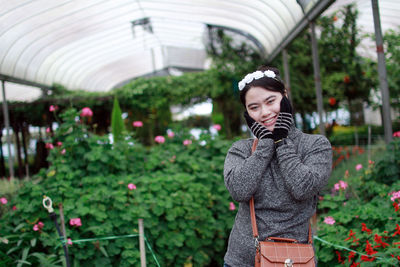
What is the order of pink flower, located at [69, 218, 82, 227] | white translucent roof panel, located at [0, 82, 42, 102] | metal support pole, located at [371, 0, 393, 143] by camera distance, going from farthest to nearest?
white translucent roof panel, located at [0, 82, 42, 102] < metal support pole, located at [371, 0, 393, 143] < pink flower, located at [69, 218, 82, 227]

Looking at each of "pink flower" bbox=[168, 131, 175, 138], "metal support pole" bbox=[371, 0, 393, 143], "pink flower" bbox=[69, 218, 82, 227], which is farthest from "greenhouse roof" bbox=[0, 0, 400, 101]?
"pink flower" bbox=[69, 218, 82, 227]

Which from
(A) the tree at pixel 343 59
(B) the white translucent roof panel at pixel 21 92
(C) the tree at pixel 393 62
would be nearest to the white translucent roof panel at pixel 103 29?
(B) the white translucent roof panel at pixel 21 92

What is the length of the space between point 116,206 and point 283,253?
1.89 meters

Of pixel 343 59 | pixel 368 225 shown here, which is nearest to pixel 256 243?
pixel 368 225

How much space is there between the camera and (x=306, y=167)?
1223 millimetres

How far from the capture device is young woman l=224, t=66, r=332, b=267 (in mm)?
1232

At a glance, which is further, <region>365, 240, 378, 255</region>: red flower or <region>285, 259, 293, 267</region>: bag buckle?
<region>365, 240, 378, 255</region>: red flower

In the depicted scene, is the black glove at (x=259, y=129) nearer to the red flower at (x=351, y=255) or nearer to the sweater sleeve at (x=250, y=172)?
the sweater sleeve at (x=250, y=172)

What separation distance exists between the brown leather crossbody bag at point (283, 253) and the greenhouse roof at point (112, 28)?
119 inches

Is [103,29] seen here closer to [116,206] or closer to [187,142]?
[187,142]

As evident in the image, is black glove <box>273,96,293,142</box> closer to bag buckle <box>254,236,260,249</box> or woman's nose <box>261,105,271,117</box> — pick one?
woman's nose <box>261,105,271,117</box>

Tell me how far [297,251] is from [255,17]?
5463 millimetres

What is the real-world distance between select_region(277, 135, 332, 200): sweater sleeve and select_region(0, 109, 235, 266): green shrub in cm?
175

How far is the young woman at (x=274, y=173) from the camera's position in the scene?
1.23m
